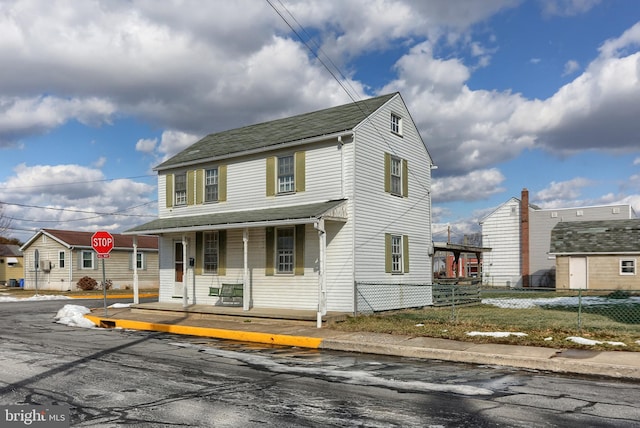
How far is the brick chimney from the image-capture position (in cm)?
4256

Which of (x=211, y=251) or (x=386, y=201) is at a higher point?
(x=386, y=201)

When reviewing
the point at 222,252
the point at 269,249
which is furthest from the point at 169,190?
the point at 269,249

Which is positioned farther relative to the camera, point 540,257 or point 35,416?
point 540,257

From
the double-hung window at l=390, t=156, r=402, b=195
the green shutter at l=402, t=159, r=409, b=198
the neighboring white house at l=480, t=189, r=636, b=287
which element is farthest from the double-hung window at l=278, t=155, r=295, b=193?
the neighboring white house at l=480, t=189, r=636, b=287

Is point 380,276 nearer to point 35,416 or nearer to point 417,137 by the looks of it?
point 417,137

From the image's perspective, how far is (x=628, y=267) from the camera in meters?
34.4

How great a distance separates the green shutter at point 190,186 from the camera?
22.4 m

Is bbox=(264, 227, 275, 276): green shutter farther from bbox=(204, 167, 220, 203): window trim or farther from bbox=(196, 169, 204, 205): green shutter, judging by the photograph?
bbox=(196, 169, 204, 205): green shutter

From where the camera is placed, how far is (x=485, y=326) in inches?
547

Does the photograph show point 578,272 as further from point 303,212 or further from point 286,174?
point 303,212

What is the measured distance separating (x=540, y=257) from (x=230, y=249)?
29980mm

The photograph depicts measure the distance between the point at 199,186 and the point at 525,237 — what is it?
29503 mm

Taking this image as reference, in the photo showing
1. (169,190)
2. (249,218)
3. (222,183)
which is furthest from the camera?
(169,190)

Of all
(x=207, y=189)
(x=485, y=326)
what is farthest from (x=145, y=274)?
(x=485, y=326)
